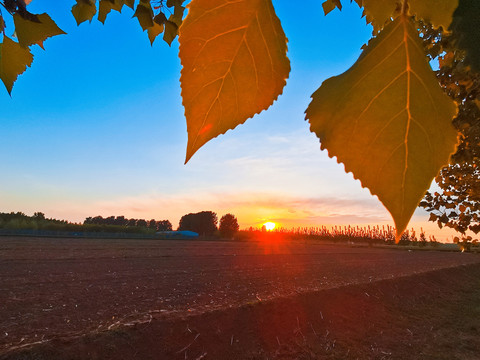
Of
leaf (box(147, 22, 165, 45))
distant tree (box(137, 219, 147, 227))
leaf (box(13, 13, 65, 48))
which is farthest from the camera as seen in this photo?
distant tree (box(137, 219, 147, 227))

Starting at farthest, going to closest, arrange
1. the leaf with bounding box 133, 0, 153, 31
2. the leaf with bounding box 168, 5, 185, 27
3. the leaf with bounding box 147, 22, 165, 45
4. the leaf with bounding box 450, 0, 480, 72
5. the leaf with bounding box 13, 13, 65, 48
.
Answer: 1. the leaf with bounding box 168, 5, 185, 27
2. the leaf with bounding box 147, 22, 165, 45
3. the leaf with bounding box 133, 0, 153, 31
4. the leaf with bounding box 13, 13, 65, 48
5. the leaf with bounding box 450, 0, 480, 72

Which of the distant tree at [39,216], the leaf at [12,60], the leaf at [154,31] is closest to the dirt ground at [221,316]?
the leaf at [154,31]

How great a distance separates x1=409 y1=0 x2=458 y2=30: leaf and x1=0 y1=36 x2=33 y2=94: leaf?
832 mm

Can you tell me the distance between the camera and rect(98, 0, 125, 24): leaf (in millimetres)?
1364

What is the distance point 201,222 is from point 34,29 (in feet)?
329

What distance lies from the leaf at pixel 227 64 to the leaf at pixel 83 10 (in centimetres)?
124

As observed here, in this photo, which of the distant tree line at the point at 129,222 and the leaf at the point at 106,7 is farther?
the distant tree line at the point at 129,222

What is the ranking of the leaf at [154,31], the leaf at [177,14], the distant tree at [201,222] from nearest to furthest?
the leaf at [154,31]
the leaf at [177,14]
the distant tree at [201,222]

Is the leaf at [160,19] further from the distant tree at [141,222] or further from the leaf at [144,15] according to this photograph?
the distant tree at [141,222]

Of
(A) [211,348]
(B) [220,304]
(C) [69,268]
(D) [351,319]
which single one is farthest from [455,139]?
(C) [69,268]

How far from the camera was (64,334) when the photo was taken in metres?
11.2

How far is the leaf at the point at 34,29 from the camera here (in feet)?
2.45

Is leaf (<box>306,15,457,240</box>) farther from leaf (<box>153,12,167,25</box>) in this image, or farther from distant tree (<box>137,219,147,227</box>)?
distant tree (<box>137,219,147,227</box>)

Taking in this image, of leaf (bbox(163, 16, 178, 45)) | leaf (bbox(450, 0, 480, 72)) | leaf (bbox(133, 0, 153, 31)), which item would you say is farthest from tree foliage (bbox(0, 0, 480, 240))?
leaf (bbox(163, 16, 178, 45))
